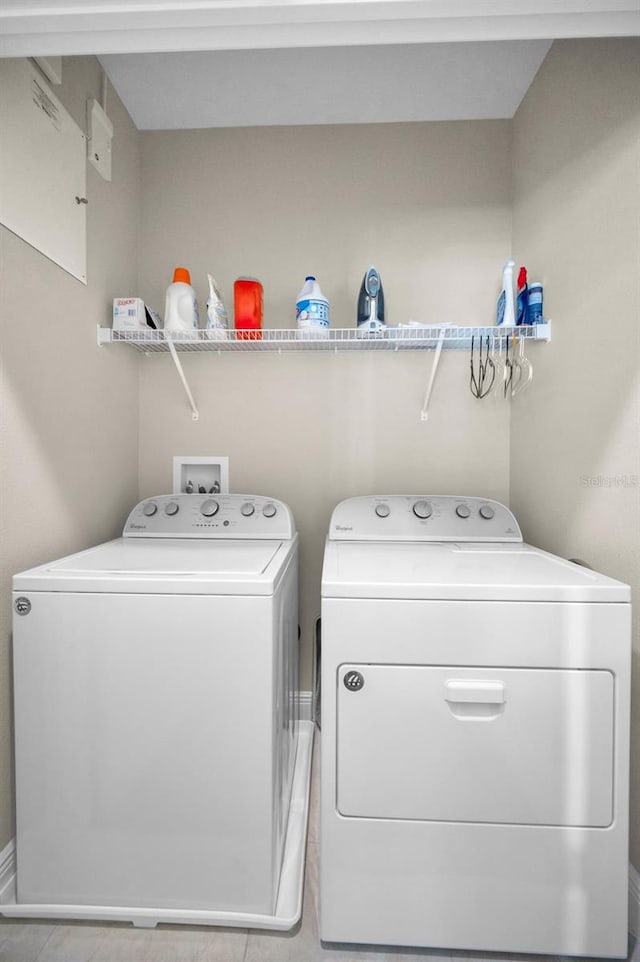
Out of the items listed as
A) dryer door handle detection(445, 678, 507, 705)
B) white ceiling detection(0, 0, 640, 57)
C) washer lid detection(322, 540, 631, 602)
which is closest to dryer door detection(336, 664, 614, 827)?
dryer door handle detection(445, 678, 507, 705)

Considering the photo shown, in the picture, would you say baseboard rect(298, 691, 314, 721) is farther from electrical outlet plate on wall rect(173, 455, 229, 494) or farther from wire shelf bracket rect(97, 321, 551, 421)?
wire shelf bracket rect(97, 321, 551, 421)

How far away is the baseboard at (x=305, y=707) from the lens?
2.10m

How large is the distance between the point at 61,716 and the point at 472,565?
1152 mm

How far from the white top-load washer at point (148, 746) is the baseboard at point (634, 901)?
2.82ft

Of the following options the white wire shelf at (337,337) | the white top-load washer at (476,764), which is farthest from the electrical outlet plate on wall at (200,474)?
the white top-load washer at (476,764)

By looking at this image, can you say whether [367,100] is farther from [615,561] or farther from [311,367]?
[615,561]

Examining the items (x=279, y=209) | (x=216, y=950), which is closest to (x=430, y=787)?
(x=216, y=950)

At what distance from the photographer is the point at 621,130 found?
4.16 ft

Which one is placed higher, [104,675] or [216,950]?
[104,675]

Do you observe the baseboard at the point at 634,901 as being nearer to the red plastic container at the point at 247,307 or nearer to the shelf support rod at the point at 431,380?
the shelf support rod at the point at 431,380

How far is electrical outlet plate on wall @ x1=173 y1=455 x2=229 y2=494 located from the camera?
6.92 ft

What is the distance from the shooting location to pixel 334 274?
205 cm

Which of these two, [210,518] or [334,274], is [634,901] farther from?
[334,274]

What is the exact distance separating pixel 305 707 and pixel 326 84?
2.57 meters
